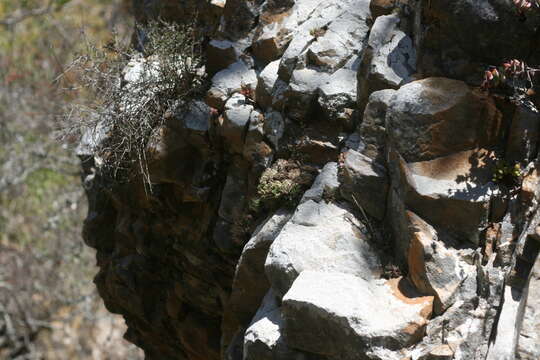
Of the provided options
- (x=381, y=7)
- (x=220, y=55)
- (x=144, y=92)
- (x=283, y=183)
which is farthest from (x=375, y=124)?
(x=144, y=92)

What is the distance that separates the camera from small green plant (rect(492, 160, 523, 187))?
2570mm

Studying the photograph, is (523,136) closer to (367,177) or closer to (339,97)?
(367,177)

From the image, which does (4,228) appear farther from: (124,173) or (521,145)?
(521,145)

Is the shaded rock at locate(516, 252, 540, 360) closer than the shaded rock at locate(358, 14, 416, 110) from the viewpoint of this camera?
Yes

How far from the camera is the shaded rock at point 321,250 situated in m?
2.71

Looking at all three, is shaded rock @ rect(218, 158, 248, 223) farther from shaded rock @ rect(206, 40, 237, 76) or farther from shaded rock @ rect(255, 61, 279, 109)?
shaded rock @ rect(206, 40, 237, 76)

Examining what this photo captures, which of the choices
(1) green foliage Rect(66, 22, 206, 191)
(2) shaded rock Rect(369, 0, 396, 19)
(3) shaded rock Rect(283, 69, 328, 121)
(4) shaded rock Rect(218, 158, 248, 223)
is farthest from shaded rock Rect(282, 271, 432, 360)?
(1) green foliage Rect(66, 22, 206, 191)

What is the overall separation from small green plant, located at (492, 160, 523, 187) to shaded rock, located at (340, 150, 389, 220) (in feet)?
1.49

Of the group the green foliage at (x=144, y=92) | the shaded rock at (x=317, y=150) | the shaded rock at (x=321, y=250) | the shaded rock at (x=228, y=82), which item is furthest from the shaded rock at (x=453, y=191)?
the green foliage at (x=144, y=92)

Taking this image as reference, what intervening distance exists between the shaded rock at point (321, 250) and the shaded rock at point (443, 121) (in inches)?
15.5

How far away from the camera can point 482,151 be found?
2.67 metres

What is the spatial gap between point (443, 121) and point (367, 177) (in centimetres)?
40

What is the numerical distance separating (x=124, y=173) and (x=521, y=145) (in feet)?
8.71

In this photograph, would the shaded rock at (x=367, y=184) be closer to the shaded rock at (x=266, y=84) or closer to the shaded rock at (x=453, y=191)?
the shaded rock at (x=453, y=191)
